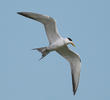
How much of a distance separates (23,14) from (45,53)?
9.18 feet

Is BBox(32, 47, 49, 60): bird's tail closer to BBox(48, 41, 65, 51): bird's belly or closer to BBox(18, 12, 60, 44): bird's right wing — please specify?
BBox(48, 41, 65, 51): bird's belly

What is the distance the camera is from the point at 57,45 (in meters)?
21.6

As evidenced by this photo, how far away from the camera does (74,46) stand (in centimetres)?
2212

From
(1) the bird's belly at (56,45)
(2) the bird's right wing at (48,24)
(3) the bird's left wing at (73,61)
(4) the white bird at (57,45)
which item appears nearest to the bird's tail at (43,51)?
(4) the white bird at (57,45)

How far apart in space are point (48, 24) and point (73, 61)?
3.27 metres

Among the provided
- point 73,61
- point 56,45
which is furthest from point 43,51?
point 73,61

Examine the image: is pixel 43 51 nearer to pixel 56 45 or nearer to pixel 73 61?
pixel 56 45

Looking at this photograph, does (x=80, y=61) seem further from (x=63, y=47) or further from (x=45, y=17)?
(x=45, y=17)

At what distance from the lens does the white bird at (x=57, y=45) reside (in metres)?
20.8

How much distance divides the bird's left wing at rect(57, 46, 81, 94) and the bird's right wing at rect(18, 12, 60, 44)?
126 centimetres

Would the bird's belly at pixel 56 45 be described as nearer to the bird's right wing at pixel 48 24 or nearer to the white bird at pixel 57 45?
the white bird at pixel 57 45

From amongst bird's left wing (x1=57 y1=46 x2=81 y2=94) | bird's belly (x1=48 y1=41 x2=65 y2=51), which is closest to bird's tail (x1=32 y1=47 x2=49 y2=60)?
bird's belly (x1=48 y1=41 x2=65 y2=51)

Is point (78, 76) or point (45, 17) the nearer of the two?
point (45, 17)

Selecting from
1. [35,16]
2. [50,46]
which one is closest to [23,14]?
[35,16]
